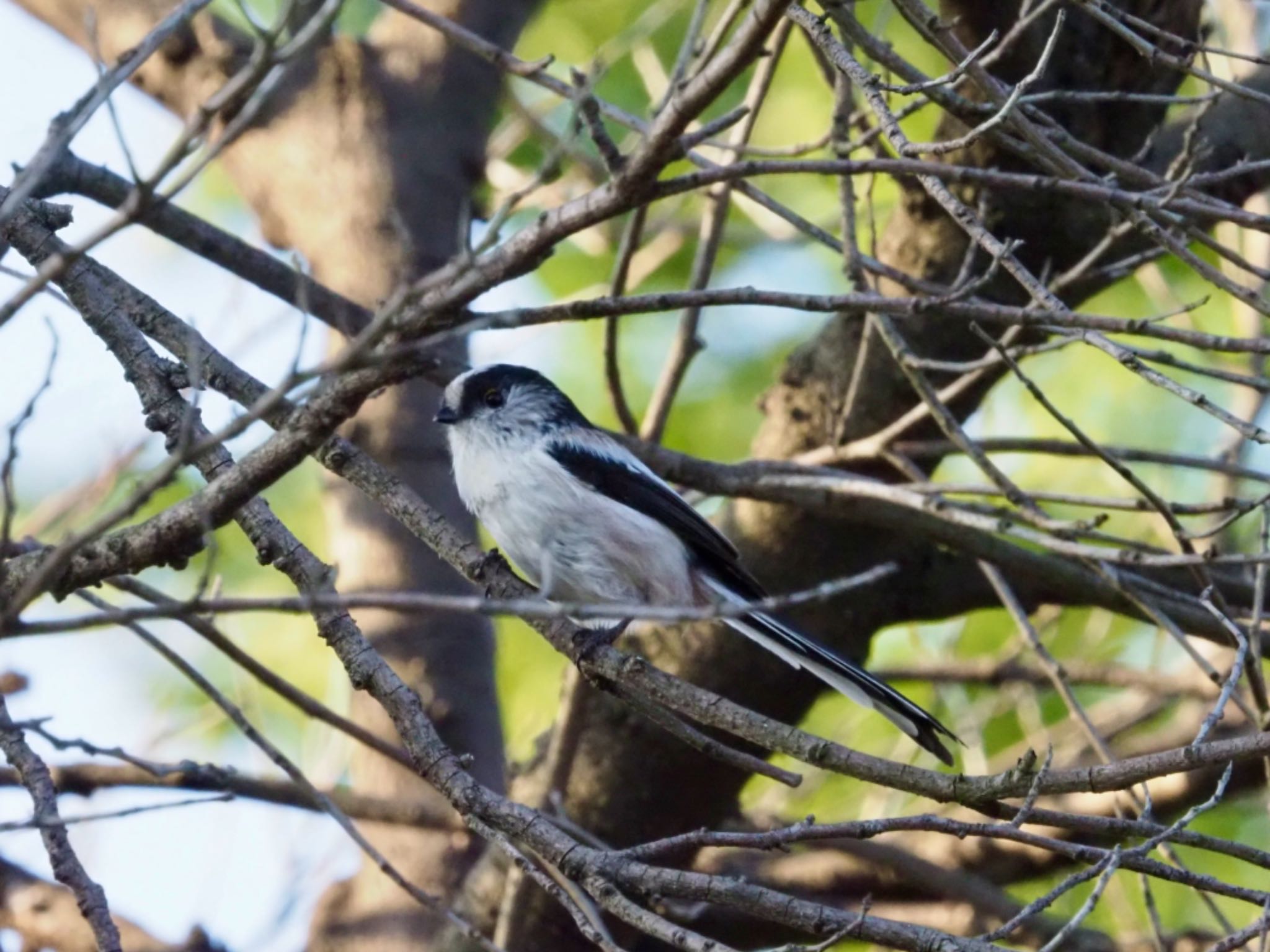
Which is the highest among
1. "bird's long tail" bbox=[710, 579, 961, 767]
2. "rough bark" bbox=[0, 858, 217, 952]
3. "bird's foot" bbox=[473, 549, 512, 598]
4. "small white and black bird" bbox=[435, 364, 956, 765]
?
"small white and black bird" bbox=[435, 364, 956, 765]

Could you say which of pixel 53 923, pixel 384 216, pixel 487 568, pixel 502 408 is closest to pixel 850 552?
pixel 502 408

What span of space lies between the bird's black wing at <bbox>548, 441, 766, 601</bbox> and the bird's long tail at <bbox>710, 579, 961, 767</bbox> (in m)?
0.55

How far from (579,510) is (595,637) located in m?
0.89

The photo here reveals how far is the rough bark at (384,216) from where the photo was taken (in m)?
5.23

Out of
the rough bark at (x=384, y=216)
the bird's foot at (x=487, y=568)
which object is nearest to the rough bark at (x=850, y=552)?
the rough bark at (x=384, y=216)

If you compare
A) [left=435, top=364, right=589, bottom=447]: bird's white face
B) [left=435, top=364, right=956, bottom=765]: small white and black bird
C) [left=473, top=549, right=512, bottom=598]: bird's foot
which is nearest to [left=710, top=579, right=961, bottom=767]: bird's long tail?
[left=435, top=364, right=956, bottom=765]: small white and black bird

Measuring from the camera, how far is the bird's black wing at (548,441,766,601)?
4.61m

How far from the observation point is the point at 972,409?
5082mm

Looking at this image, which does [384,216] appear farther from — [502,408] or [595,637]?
[595,637]

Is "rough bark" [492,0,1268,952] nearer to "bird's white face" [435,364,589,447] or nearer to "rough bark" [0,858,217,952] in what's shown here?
"bird's white face" [435,364,589,447]

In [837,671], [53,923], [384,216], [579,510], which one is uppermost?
[384,216]

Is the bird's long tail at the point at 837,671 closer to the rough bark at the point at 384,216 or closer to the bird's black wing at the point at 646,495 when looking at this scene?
the bird's black wing at the point at 646,495

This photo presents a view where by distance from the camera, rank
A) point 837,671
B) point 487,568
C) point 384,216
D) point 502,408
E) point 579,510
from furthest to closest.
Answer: point 384,216
point 502,408
point 579,510
point 837,671
point 487,568

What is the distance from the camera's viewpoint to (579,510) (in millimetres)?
4414
